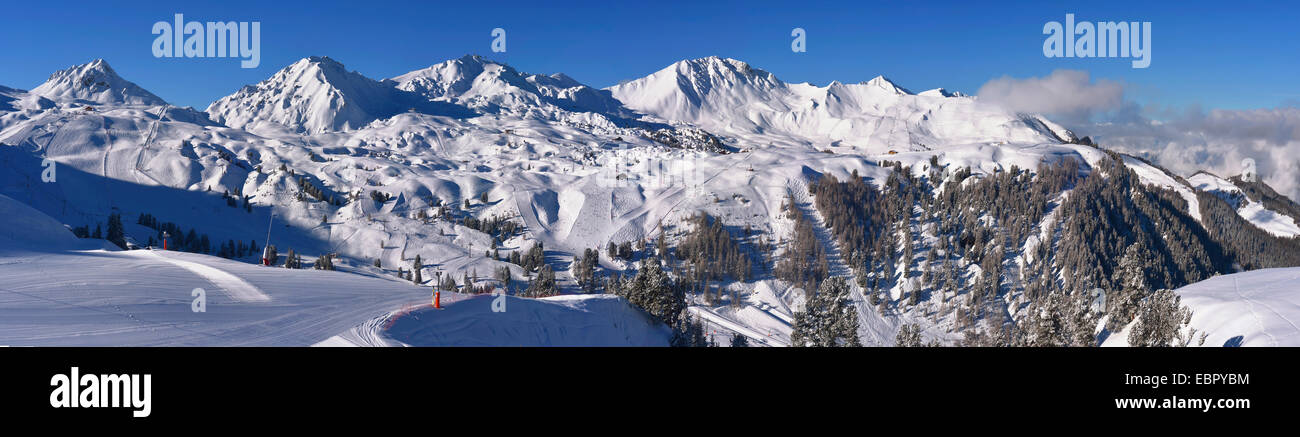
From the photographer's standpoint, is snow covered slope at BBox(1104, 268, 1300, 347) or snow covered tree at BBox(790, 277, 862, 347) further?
snow covered tree at BBox(790, 277, 862, 347)

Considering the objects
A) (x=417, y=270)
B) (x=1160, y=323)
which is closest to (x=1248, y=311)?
(x=1160, y=323)

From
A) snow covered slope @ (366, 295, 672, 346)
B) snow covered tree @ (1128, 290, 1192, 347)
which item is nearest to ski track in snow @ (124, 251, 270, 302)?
snow covered slope @ (366, 295, 672, 346)

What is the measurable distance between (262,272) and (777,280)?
93059mm

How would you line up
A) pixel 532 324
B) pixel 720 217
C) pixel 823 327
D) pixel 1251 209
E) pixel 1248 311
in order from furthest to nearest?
pixel 1251 209 → pixel 720 217 → pixel 823 327 → pixel 532 324 → pixel 1248 311

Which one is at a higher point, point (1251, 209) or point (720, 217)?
point (1251, 209)

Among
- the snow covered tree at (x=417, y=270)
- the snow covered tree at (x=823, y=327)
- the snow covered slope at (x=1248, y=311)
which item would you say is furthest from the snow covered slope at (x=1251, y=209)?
the snow covered tree at (x=417, y=270)

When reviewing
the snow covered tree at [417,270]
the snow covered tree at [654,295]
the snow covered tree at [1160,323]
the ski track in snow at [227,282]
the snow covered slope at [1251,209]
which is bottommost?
the snow covered tree at [417,270]

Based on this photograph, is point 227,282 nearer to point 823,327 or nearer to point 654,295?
point 654,295

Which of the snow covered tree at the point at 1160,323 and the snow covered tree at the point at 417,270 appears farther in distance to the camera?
the snow covered tree at the point at 417,270

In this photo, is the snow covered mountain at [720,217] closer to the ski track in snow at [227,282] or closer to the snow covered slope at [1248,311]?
the ski track in snow at [227,282]

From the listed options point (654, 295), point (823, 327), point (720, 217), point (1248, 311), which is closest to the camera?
point (1248, 311)

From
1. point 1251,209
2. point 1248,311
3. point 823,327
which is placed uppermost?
point 1251,209

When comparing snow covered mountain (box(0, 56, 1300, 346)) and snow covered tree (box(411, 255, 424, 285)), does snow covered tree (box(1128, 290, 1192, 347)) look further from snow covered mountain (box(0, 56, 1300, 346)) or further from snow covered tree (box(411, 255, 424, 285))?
snow covered tree (box(411, 255, 424, 285))
